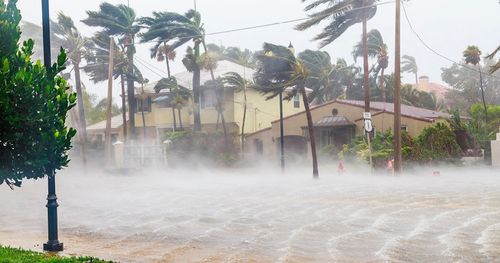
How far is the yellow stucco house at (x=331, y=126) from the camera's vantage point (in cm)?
3484

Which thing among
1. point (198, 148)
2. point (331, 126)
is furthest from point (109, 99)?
point (331, 126)

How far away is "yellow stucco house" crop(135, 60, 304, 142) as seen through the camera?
45.1m

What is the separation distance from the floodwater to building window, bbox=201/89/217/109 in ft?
67.7

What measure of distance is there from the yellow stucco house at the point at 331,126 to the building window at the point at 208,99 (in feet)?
14.8

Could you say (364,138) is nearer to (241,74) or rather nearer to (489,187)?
(489,187)

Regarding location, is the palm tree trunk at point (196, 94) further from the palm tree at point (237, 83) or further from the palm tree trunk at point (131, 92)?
the palm tree trunk at point (131, 92)

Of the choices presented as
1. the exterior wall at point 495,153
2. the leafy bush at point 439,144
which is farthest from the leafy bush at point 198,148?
the exterior wall at point 495,153

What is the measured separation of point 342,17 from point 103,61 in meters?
28.2

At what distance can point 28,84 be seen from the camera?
8.62 meters

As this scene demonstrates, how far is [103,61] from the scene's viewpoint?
5275cm

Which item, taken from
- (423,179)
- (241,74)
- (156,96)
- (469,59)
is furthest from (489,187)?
(156,96)

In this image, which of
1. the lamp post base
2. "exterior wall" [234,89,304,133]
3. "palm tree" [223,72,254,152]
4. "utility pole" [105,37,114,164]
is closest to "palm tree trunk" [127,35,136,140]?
"palm tree" [223,72,254,152]

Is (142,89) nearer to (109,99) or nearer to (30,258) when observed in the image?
(109,99)

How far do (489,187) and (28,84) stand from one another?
708 inches
